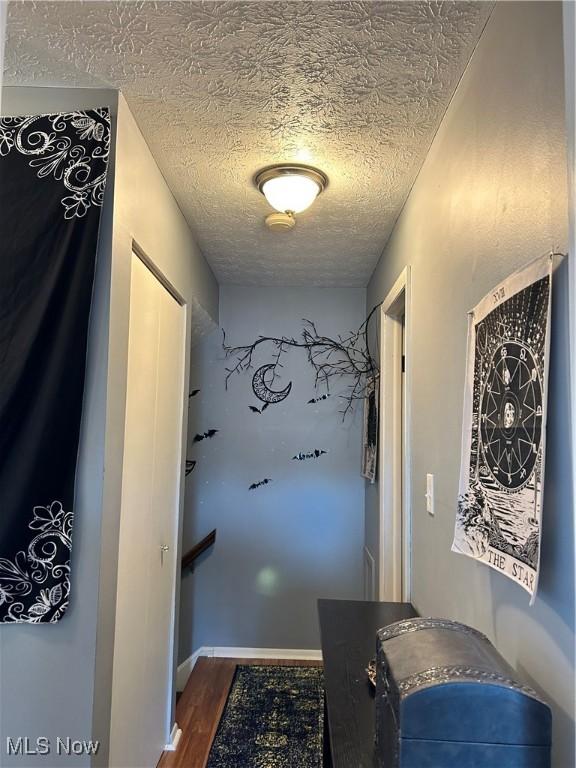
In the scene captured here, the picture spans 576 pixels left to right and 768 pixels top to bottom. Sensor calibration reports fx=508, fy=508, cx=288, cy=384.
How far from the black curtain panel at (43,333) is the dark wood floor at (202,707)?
4.56 feet

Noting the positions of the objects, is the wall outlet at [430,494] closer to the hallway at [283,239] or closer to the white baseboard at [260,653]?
the hallway at [283,239]

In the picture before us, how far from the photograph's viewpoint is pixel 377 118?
1.60m

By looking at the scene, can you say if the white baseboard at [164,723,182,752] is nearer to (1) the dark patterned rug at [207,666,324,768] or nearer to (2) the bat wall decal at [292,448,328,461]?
(1) the dark patterned rug at [207,666,324,768]

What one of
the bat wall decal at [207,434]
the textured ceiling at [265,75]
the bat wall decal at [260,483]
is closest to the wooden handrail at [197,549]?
the bat wall decal at [260,483]

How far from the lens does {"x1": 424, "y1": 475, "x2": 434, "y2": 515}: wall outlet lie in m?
1.64

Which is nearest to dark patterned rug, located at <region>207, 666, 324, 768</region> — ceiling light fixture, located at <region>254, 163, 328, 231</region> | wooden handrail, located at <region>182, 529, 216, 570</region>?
wooden handrail, located at <region>182, 529, 216, 570</region>

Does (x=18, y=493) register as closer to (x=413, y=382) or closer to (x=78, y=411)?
(x=78, y=411)

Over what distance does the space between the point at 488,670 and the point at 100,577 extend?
1.02 m

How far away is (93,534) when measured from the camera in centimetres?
139

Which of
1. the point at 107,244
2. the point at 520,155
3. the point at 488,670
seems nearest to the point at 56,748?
the point at 488,670

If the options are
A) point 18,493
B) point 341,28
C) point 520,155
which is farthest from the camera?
point 18,493

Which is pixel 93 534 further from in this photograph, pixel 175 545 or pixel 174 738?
pixel 174 738

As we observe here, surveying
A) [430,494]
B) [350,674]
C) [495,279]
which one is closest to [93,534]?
[350,674]

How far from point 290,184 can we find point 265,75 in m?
0.53
